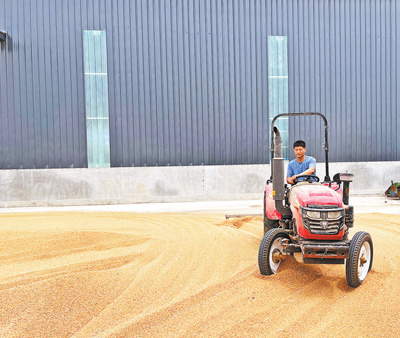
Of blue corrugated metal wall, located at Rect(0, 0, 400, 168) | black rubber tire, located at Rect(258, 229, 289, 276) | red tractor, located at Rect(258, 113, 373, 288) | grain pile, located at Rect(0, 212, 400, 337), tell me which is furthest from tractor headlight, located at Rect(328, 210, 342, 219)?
blue corrugated metal wall, located at Rect(0, 0, 400, 168)

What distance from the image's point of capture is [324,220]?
3.40 metres

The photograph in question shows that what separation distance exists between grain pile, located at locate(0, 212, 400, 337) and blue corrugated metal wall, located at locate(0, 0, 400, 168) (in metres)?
7.12

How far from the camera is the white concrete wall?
11570mm

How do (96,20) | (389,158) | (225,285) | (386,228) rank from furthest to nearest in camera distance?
(389,158) < (96,20) < (386,228) < (225,285)

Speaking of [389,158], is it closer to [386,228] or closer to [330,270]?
[386,228]

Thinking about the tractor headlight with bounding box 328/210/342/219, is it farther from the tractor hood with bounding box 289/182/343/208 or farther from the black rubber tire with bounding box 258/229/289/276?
the black rubber tire with bounding box 258/229/289/276

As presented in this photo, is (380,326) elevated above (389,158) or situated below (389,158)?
below

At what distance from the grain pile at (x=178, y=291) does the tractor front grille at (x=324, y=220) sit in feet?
2.00

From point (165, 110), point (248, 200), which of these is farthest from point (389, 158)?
point (165, 110)

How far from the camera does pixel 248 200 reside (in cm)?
1204

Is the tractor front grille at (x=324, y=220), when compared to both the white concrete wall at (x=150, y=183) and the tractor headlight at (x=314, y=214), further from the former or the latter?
the white concrete wall at (x=150, y=183)

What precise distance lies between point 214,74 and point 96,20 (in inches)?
190

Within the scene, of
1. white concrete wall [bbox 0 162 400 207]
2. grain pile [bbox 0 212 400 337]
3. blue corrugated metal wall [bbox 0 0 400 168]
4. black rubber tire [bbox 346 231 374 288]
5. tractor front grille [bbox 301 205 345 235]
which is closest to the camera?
grain pile [bbox 0 212 400 337]

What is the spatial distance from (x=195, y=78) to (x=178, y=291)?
10148mm
